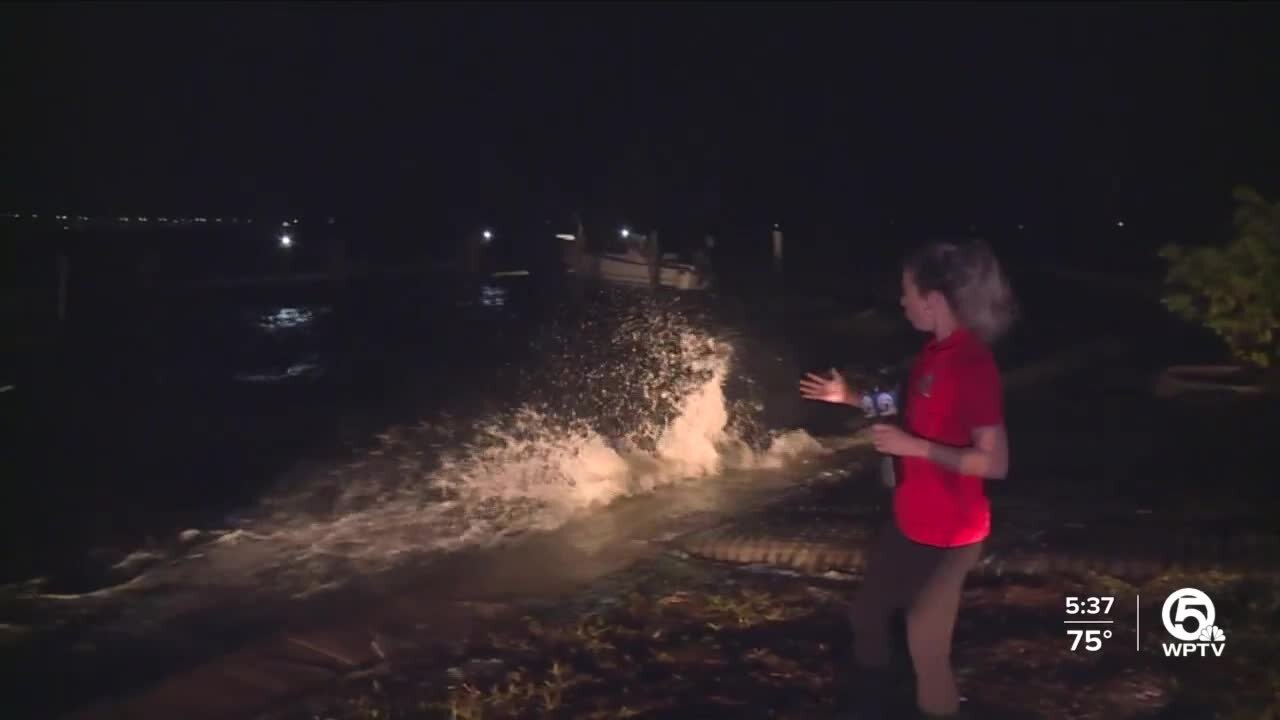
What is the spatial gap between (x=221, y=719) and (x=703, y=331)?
602 inches

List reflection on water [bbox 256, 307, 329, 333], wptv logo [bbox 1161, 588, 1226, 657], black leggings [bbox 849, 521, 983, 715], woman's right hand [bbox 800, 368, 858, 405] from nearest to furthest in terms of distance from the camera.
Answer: black leggings [bbox 849, 521, 983, 715] < woman's right hand [bbox 800, 368, 858, 405] < wptv logo [bbox 1161, 588, 1226, 657] < reflection on water [bbox 256, 307, 329, 333]

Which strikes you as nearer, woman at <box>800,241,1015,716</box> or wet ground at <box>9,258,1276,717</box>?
woman at <box>800,241,1015,716</box>

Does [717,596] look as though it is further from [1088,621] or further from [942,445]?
[942,445]

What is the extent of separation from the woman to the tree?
837 cm

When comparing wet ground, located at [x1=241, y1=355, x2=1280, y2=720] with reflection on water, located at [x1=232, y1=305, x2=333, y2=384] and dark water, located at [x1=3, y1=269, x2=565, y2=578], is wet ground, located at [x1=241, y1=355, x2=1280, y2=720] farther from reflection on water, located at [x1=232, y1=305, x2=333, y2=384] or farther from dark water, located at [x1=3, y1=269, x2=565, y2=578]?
reflection on water, located at [x1=232, y1=305, x2=333, y2=384]

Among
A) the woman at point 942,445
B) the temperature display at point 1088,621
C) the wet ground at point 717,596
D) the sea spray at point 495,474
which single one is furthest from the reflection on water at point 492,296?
the woman at point 942,445

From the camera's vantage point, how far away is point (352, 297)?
2809 cm

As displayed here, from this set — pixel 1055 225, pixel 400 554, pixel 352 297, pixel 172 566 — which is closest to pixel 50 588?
pixel 172 566

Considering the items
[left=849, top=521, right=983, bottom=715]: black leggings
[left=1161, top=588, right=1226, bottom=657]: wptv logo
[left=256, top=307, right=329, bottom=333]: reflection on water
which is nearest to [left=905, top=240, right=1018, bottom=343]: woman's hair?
[left=849, top=521, right=983, bottom=715]: black leggings

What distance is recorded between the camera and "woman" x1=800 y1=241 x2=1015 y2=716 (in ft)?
11.5

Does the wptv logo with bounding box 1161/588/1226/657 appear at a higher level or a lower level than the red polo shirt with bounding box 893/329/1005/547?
lower

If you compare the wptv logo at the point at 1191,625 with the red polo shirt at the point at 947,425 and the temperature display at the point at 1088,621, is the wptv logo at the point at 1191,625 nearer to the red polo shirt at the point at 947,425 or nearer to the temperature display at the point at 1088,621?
the temperature display at the point at 1088,621

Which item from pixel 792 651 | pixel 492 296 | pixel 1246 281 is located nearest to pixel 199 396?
pixel 792 651

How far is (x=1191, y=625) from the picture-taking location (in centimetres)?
520
